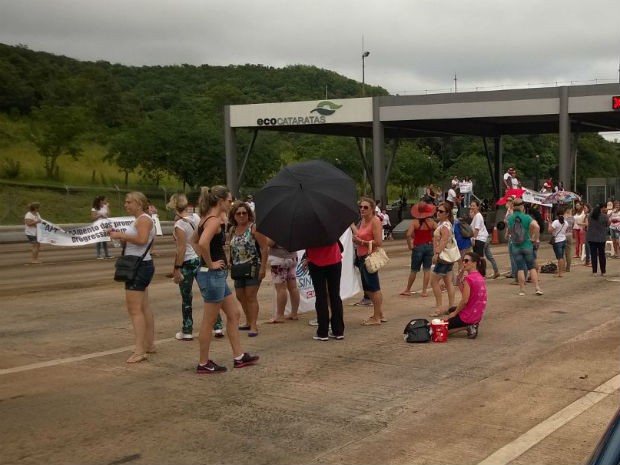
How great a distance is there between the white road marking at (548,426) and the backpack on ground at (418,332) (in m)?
2.29

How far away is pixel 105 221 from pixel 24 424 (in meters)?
8.49

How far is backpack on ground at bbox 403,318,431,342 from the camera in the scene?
9.04m

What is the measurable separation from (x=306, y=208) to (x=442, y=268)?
3132 millimetres

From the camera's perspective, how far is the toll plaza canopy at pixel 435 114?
3159cm

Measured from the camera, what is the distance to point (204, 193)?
25.5 ft

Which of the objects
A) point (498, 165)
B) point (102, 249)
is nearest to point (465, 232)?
point (102, 249)

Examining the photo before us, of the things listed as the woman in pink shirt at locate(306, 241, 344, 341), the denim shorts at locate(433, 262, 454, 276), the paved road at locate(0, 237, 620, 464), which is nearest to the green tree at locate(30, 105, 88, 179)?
the paved road at locate(0, 237, 620, 464)

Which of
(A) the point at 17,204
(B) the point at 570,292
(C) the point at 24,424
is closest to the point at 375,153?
Answer: (A) the point at 17,204

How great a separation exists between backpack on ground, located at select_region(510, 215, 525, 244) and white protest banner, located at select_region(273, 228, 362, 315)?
345 centimetres

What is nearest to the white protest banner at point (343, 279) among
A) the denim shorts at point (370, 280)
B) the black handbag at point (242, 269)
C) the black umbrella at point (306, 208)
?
the denim shorts at point (370, 280)

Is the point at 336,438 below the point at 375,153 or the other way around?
below

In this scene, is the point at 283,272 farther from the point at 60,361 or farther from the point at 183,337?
the point at 60,361

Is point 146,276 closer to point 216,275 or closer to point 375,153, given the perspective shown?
point 216,275

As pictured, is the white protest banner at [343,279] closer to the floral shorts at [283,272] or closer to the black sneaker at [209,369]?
the floral shorts at [283,272]
